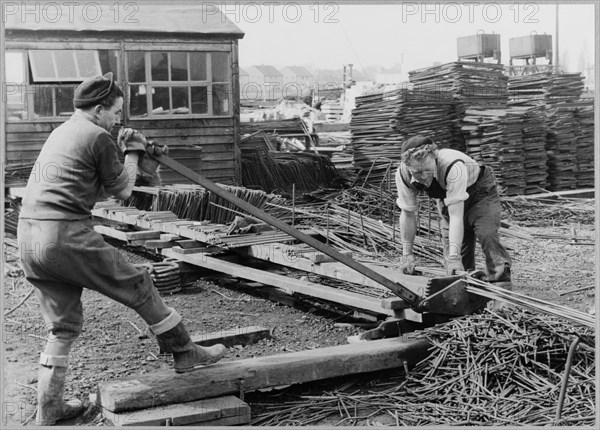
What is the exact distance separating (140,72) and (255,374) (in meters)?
10.9

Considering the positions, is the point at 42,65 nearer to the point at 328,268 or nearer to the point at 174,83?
the point at 174,83

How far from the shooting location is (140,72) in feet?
48.0

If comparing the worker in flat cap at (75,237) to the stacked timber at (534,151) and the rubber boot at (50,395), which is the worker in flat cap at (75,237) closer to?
the rubber boot at (50,395)

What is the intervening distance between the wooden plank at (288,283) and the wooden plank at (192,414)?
1682 mm

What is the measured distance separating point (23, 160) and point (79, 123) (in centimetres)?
1034

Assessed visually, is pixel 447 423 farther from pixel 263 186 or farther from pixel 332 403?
pixel 263 186

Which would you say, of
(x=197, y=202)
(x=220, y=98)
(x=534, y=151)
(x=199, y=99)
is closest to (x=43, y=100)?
(x=199, y=99)

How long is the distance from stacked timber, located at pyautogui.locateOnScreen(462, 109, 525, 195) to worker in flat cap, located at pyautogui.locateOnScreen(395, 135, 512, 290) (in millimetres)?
9180

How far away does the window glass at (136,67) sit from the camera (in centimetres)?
1455

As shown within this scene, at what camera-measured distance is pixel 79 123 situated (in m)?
4.47

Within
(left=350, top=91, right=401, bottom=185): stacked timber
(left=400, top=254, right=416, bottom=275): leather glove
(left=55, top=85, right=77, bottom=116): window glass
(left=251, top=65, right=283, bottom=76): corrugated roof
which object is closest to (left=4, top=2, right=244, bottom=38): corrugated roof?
(left=55, top=85, right=77, bottom=116): window glass

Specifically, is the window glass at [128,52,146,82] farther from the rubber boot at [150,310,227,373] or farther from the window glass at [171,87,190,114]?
the rubber boot at [150,310,227,373]

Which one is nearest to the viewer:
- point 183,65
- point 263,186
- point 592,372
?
point 592,372

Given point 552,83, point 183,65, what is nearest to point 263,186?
point 183,65
